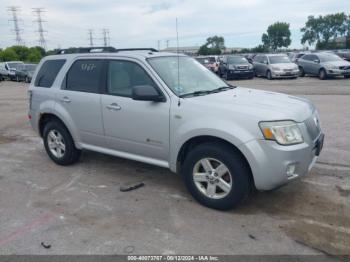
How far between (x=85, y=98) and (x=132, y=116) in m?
0.98

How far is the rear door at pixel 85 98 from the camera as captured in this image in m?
5.17

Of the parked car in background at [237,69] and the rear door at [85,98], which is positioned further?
the parked car in background at [237,69]

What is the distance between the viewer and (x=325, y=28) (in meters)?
105

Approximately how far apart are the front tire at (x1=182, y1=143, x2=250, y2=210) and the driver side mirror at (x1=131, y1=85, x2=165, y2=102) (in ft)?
2.53

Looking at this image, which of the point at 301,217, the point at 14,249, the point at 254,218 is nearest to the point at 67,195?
the point at 14,249

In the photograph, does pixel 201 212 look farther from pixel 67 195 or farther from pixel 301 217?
pixel 67 195

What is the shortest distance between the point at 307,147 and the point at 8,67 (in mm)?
31659

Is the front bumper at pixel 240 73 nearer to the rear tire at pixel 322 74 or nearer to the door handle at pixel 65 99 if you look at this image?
the rear tire at pixel 322 74

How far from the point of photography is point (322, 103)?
1159 cm

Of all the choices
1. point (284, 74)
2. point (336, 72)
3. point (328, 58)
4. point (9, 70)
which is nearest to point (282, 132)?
point (336, 72)

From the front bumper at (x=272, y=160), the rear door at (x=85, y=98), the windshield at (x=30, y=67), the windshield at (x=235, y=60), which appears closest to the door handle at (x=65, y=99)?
the rear door at (x=85, y=98)

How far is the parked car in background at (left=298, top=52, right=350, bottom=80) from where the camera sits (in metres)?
20.8

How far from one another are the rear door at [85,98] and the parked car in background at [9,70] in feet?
88.9

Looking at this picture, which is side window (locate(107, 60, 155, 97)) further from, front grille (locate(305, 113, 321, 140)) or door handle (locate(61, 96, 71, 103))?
front grille (locate(305, 113, 321, 140))
